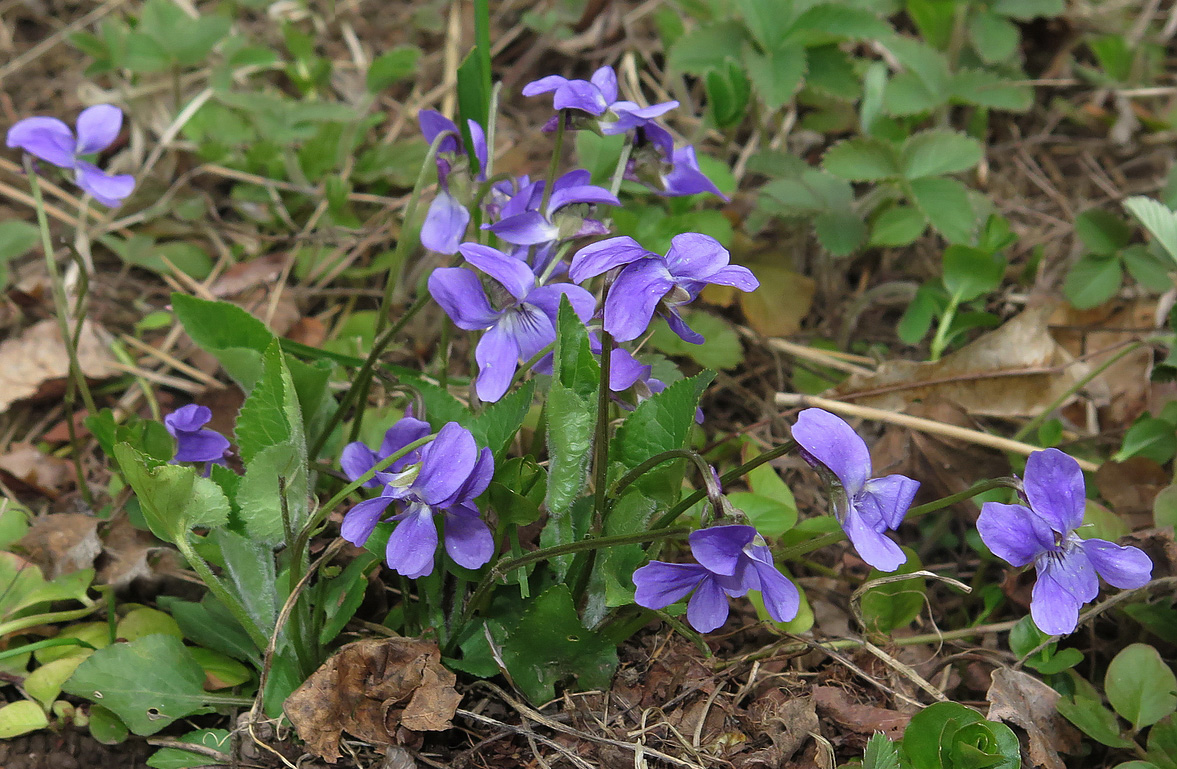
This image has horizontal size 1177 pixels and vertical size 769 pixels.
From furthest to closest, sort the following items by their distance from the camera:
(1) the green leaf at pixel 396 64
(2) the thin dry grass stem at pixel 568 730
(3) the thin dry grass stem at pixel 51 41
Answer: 1. (3) the thin dry grass stem at pixel 51 41
2. (1) the green leaf at pixel 396 64
3. (2) the thin dry grass stem at pixel 568 730

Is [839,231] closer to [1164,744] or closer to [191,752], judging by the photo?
[1164,744]

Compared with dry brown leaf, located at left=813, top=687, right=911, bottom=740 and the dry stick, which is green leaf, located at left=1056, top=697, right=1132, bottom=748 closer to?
dry brown leaf, located at left=813, top=687, right=911, bottom=740

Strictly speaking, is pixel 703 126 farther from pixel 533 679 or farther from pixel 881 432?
pixel 533 679

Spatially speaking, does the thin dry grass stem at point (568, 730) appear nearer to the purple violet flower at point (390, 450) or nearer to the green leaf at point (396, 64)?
the purple violet flower at point (390, 450)

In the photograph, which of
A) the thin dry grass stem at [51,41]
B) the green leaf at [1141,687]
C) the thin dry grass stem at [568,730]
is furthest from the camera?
the thin dry grass stem at [51,41]

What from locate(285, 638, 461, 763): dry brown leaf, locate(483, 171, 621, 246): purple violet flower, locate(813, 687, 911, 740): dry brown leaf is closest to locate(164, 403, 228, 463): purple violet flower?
locate(285, 638, 461, 763): dry brown leaf

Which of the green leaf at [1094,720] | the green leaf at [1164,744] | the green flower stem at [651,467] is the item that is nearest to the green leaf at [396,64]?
the green flower stem at [651,467]

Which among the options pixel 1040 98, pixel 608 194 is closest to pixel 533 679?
pixel 608 194
